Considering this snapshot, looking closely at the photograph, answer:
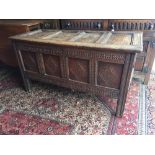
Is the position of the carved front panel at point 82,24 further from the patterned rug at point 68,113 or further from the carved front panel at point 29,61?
the patterned rug at point 68,113

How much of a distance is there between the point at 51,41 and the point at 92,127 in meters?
0.90

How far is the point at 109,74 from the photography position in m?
1.33

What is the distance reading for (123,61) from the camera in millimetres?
1198

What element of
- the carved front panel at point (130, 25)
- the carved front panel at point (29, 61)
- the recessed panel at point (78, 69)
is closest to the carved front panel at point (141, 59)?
the carved front panel at point (130, 25)

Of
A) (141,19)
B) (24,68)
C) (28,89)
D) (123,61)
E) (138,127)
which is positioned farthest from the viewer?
(28,89)

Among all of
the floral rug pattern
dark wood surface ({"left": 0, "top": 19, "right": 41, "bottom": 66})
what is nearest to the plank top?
dark wood surface ({"left": 0, "top": 19, "right": 41, "bottom": 66})

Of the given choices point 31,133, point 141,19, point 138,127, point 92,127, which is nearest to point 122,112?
point 138,127

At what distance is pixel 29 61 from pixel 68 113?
73 cm

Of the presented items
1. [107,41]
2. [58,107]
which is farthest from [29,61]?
[107,41]

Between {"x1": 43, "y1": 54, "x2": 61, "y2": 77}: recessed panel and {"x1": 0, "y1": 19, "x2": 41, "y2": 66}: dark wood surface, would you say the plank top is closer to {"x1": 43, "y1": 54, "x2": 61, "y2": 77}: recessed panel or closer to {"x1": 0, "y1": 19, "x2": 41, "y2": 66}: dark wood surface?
{"x1": 43, "y1": 54, "x2": 61, "y2": 77}: recessed panel

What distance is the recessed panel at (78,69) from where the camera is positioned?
4.60ft

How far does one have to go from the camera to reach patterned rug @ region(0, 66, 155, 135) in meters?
1.41
